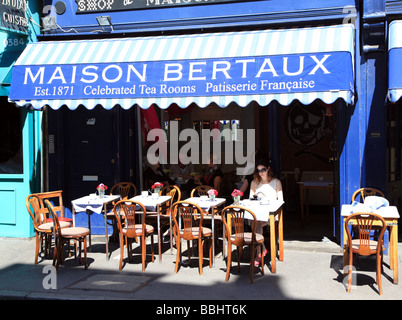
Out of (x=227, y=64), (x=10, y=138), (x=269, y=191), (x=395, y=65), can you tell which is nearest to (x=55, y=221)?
(x=10, y=138)

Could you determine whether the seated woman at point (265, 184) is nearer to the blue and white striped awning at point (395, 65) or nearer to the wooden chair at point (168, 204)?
the wooden chair at point (168, 204)

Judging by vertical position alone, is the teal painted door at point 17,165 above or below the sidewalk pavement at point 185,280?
above

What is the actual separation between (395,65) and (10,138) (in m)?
6.92

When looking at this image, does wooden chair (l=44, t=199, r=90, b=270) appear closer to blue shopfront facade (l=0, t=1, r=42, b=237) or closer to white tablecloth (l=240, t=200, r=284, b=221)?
blue shopfront facade (l=0, t=1, r=42, b=237)

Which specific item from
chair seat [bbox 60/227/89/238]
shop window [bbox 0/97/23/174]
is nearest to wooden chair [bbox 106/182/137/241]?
chair seat [bbox 60/227/89/238]

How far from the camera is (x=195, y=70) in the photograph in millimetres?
7051

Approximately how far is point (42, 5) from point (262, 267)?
6.54 metres

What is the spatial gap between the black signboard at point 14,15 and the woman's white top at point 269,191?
5191 millimetres

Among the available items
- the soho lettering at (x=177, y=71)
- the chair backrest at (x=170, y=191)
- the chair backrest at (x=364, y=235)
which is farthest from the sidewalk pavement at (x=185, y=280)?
the soho lettering at (x=177, y=71)

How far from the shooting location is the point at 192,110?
12.8 meters

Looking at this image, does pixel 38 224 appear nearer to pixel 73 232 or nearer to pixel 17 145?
pixel 73 232

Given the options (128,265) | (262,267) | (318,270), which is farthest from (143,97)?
(318,270)

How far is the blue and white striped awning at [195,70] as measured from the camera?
6.58 meters

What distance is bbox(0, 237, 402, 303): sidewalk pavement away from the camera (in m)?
5.59
